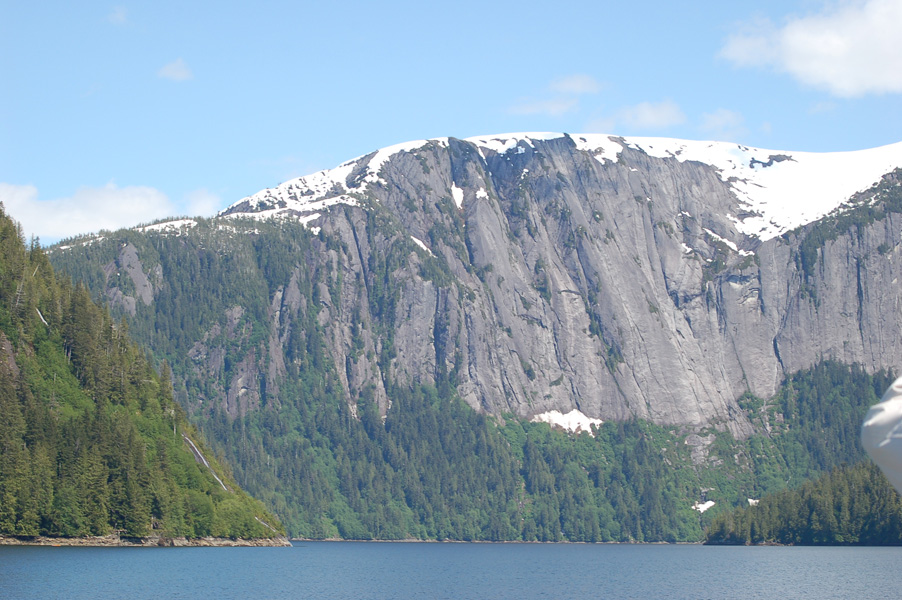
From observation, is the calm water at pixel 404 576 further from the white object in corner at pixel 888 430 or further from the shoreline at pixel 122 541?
the white object in corner at pixel 888 430

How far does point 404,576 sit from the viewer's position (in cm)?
12719

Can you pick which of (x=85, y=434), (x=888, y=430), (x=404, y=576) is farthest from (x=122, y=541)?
(x=888, y=430)

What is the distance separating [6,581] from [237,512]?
7896 cm

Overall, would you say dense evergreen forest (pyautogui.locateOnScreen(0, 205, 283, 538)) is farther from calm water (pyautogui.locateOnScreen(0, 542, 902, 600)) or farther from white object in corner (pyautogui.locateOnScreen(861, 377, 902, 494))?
white object in corner (pyautogui.locateOnScreen(861, 377, 902, 494))

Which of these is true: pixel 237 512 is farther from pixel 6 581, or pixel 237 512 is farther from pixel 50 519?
pixel 6 581

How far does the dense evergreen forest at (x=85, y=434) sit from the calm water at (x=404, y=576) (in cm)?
419

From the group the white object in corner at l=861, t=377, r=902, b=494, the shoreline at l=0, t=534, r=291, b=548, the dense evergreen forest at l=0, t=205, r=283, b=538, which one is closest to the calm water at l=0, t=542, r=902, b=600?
the shoreline at l=0, t=534, r=291, b=548

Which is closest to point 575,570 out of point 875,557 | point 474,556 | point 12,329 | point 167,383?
point 474,556

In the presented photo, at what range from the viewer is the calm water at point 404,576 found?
303 ft

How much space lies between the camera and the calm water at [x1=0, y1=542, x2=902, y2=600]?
9238 centimetres

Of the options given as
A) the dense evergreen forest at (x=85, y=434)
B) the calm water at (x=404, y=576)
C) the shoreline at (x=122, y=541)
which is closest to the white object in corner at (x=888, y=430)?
the calm water at (x=404, y=576)

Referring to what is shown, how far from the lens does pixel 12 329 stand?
140250 mm

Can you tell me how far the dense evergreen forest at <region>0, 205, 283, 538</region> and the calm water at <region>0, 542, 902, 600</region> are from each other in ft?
13.7

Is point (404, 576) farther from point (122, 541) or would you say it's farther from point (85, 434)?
point (85, 434)
